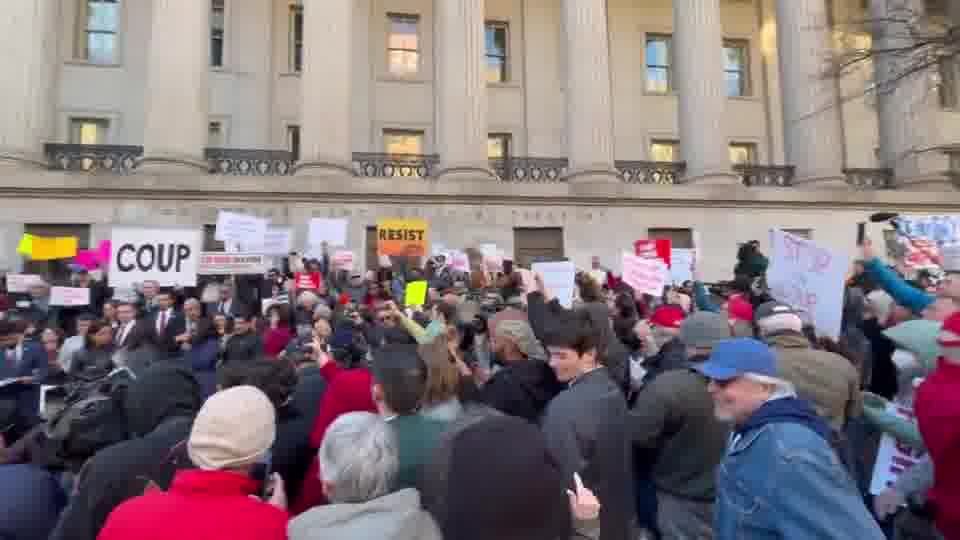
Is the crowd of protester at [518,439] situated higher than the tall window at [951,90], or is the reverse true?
the tall window at [951,90]

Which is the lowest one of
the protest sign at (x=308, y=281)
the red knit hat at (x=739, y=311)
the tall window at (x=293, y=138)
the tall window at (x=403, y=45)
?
the red knit hat at (x=739, y=311)

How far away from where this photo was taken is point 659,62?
27.8 meters

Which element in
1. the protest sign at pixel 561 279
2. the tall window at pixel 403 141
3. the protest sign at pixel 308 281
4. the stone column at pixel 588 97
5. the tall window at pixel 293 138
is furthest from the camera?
the tall window at pixel 403 141

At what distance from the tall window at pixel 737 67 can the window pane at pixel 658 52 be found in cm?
265

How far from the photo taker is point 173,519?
2059mm

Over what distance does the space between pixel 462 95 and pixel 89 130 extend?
13.3m

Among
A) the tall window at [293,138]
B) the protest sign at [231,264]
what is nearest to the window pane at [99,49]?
the tall window at [293,138]

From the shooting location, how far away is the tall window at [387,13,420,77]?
25516 mm

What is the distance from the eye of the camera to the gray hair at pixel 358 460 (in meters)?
2.26

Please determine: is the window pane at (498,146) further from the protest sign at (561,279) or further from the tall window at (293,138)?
the protest sign at (561,279)

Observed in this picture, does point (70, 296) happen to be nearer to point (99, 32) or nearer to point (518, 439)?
point (518, 439)

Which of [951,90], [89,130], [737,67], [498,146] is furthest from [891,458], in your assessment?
[951,90]

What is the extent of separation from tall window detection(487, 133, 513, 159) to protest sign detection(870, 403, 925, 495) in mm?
22691

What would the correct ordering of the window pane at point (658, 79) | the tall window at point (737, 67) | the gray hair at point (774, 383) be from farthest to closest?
the tall window at point (737, 67) < the window pane at point (658, 79) < the gray hair at point (774, 383)
